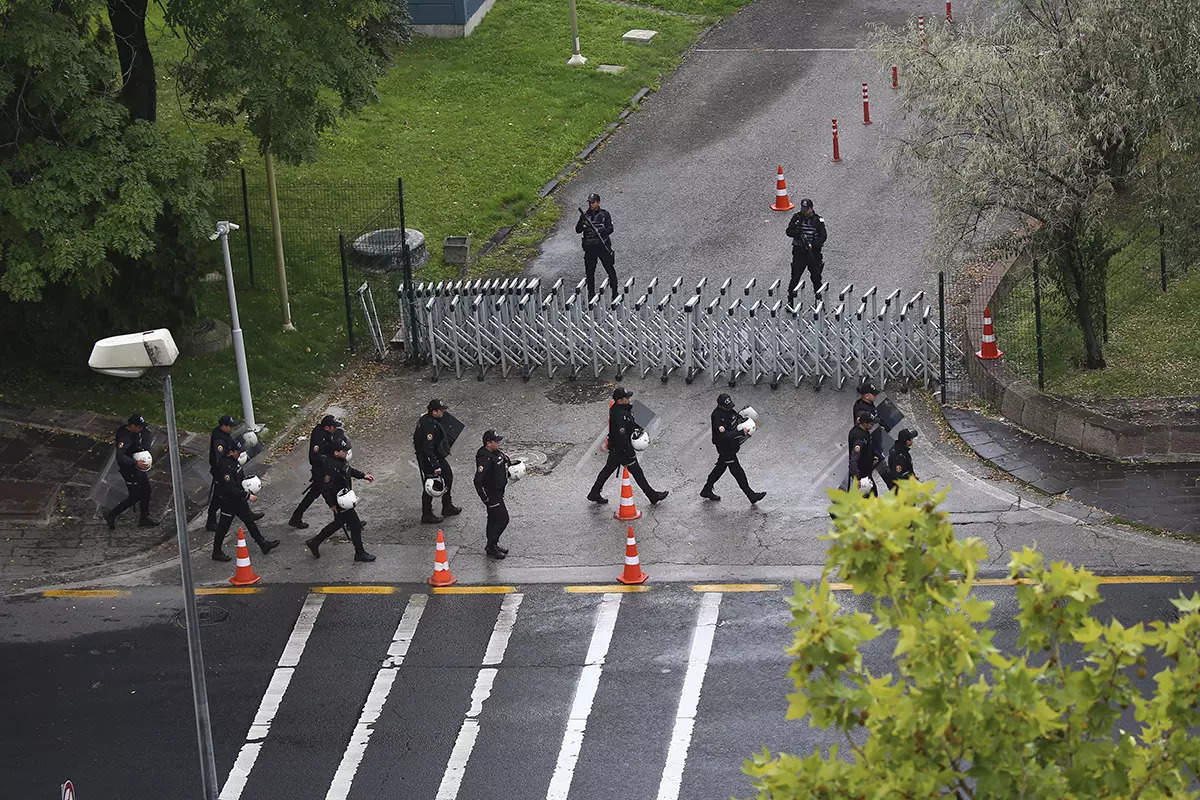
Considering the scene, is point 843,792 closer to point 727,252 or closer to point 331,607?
point 331,607

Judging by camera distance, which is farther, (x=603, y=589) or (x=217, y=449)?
(x=217, y=449)

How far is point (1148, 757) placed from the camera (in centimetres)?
910

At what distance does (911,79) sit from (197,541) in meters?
9.88

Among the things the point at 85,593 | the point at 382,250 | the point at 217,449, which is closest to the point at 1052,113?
the point at 217,449

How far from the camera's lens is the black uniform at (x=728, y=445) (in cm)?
1866

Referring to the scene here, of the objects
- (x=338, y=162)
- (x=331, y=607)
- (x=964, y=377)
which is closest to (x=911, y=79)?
(x=964, y=377)

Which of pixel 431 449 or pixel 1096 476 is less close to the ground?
pixel 431 449

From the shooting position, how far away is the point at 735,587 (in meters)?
17.3

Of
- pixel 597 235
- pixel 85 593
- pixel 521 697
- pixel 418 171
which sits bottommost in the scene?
pixel 521 697

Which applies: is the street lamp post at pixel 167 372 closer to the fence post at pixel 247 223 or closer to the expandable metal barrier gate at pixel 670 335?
the expandable metal barrier gate at pixel 670 335

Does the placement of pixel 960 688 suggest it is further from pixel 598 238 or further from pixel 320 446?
pixel 598 238

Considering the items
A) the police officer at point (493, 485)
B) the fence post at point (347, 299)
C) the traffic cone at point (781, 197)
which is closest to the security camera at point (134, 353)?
the police officer at point (493, 485)

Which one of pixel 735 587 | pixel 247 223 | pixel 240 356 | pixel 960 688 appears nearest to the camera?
pixel 960 688

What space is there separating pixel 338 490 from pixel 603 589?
3.02 m
